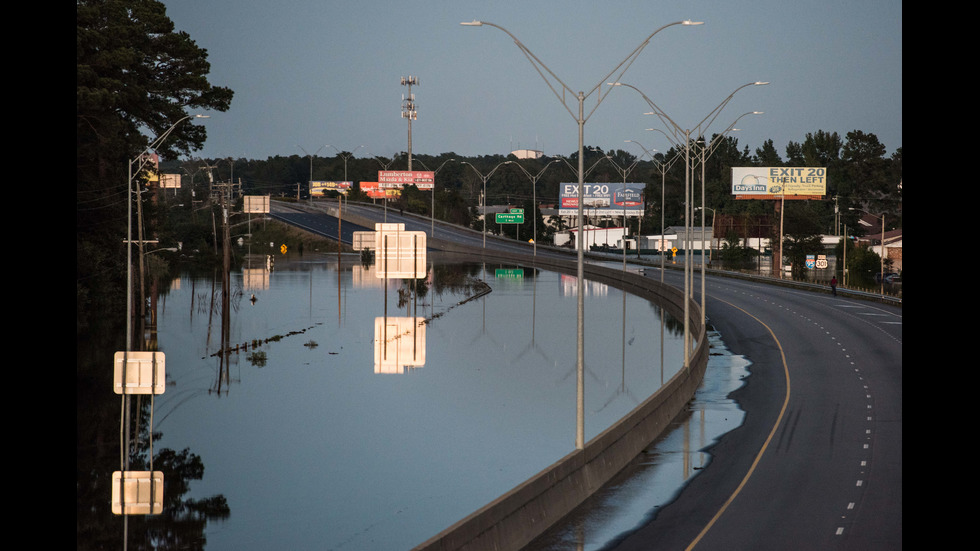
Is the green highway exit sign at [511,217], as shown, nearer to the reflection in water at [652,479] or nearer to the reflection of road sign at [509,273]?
the reflection of road sign at [509,273]

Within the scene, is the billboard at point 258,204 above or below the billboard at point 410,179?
below

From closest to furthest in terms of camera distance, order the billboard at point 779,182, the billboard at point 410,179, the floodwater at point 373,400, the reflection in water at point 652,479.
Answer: the reflection in water at point 652,479 < the floodwater at point 373,400 < the billboard at point 779,182 < the billboard at point 410,179

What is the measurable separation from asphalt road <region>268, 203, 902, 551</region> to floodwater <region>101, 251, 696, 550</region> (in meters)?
3.59

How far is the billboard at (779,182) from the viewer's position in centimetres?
13275

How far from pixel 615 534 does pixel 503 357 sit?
4274 cm

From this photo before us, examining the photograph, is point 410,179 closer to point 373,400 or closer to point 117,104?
point 117,104

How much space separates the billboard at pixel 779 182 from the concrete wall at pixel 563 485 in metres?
94.5

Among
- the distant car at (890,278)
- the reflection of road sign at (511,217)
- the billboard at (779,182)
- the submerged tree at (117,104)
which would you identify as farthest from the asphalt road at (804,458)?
the reflection of road sign at (511,217)

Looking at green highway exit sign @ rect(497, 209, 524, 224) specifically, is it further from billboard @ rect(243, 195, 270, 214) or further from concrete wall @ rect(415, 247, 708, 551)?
concrete wall @ rect(415, 247, 708, 551)

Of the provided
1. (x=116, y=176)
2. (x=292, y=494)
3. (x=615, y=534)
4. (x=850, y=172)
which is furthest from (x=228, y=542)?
(x=850, y=172)

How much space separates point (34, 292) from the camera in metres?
15.2

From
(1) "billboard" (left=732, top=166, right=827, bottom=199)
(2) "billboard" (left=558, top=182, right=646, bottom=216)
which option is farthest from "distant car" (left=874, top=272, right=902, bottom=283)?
(2) "billboard" (left=558, top=182, right=646, bottom=216)

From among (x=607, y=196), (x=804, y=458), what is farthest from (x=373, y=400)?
(x=607, y=196)
